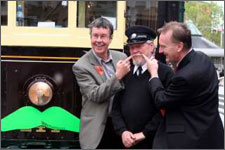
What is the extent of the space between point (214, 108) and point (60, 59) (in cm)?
166

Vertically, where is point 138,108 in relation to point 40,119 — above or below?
above

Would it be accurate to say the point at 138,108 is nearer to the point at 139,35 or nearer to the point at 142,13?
the point at 139,35

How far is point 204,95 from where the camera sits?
2.46 meters

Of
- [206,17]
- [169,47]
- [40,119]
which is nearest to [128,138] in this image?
[169,47]

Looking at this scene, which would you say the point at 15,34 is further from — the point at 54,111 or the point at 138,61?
the point at 138,61

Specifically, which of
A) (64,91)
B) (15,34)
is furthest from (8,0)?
(64,91)

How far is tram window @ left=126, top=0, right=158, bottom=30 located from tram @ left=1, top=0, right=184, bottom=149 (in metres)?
0.02

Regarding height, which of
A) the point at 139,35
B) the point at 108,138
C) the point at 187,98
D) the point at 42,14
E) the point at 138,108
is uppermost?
the point at 42,14

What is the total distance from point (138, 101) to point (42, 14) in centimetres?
148

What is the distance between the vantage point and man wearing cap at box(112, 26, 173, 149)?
284 centimetres

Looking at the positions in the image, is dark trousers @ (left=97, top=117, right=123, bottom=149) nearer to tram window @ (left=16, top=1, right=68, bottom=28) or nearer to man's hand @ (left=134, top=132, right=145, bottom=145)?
man's hand @ (left=134, top=132, right=145, bottom=145)

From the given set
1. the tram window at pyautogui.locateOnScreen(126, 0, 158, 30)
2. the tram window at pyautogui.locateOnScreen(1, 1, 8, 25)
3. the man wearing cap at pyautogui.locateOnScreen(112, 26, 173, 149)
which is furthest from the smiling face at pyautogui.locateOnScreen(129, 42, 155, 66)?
the tram window at pyautogui.locateOnScreen(1, 1, 8, 25)

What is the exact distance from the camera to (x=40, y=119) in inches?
145

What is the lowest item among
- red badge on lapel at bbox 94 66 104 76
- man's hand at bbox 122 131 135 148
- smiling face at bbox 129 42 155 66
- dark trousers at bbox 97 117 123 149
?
dark trousers at bbox 97 117 123 149
